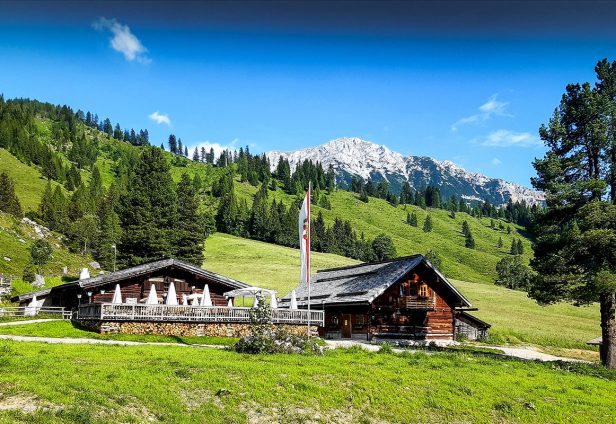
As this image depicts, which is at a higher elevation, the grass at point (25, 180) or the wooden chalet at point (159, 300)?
the grass at point (25, 180)

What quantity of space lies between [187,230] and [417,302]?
53431mm

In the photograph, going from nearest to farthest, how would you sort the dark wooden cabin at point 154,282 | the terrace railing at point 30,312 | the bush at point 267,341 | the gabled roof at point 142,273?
the bush at point 267,341
the gabled roof at point 142,273
the dark wooden cabin at point 154,282
the terrace railing at point 30,312

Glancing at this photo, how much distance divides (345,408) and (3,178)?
130495mm

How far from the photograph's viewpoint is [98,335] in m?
31.2

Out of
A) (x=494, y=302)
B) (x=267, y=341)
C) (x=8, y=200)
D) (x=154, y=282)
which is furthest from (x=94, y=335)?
(x=8, y=200)

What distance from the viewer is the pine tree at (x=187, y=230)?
81625 millimetres

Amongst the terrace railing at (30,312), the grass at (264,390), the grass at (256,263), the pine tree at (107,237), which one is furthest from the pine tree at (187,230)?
the grass at (264,390)

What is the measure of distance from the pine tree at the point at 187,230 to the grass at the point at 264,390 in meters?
58.5

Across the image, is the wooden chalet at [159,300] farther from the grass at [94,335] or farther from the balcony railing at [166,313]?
the grass at [94,335]

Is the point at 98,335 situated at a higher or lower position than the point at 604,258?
lower

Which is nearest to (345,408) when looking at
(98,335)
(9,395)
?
(9,395)

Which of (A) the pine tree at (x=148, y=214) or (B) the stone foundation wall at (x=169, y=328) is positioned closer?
(B) the stone foundation wall at (x=169, y=328)

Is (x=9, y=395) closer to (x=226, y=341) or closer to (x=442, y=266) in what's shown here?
(x=226, y=341)

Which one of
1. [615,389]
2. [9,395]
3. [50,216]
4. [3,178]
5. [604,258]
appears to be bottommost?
[615,389]
